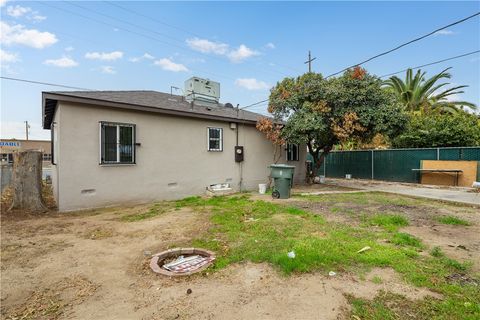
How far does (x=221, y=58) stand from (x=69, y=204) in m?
12.3

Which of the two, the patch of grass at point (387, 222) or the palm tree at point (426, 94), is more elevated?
the palm tree at point (426, 94)

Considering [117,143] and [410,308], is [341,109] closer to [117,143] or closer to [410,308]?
[117,143]

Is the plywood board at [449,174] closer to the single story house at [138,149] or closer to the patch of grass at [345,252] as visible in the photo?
the single story house at [138,149]

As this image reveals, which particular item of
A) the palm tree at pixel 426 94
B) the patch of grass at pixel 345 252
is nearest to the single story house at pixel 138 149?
the patch of grass at pixel 345 252

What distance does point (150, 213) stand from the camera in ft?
22.4

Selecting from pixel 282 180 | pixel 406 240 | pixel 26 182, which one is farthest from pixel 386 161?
pixel 26 182

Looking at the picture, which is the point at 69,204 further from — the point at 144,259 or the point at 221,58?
the point at 221,58

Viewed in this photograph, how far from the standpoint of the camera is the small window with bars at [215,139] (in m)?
10.2

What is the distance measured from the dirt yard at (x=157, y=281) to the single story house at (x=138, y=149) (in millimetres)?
2189

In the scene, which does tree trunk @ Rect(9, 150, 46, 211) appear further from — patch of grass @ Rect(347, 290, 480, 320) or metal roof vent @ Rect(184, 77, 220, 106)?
patch of grass @ Rect(347, 290, 480, 320)

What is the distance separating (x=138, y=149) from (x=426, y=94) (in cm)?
2062

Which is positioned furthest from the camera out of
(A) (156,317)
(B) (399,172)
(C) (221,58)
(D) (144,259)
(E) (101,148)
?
(C) (221,58)

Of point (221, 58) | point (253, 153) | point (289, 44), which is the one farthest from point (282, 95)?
point (221, 58)

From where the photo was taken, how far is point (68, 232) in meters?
5.15
